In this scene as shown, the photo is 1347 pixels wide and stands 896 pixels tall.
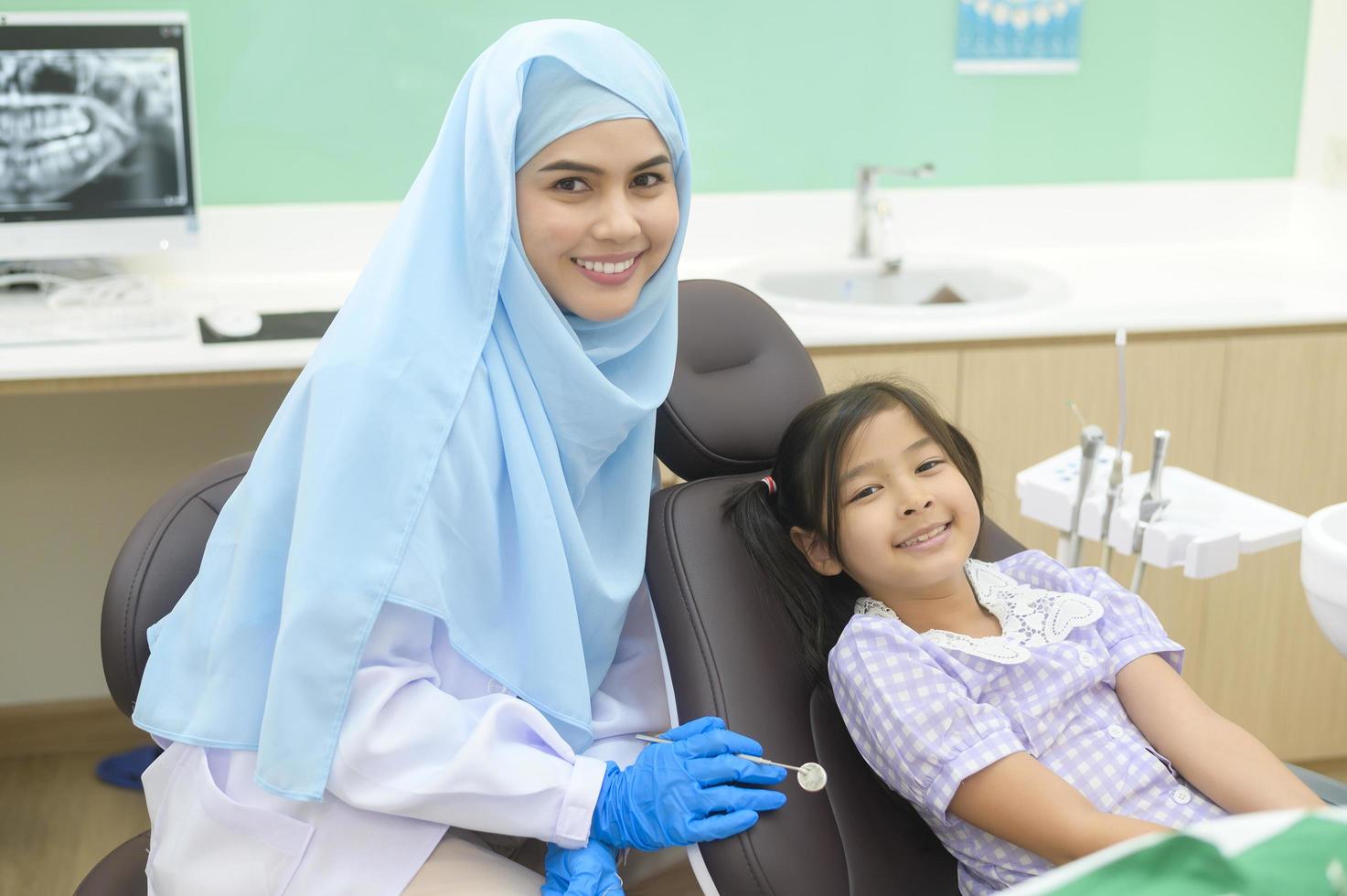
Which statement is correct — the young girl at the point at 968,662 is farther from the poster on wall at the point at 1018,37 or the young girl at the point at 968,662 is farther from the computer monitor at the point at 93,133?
the poster on wall at the point at 1018,37

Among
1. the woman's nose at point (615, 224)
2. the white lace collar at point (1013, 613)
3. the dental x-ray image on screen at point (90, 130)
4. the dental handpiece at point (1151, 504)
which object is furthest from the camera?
the dental x-ray image on screen at point (90, 130)

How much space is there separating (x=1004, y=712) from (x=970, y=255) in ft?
5.42

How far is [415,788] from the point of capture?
1285 millimetres

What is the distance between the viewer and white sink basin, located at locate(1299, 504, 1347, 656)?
53.6 inches

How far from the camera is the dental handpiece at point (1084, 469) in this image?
70.3 inches

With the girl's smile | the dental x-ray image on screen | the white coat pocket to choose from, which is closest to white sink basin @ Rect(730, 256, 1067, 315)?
the dental x-ray image on screen

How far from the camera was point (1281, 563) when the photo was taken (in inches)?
105

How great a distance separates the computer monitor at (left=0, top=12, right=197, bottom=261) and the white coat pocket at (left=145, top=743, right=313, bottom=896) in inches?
56.3

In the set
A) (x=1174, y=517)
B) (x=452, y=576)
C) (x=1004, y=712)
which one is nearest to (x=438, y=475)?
(x=452, y=576)

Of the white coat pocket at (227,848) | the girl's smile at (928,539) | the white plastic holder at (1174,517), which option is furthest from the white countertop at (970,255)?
the white coat pocket at (227,848)

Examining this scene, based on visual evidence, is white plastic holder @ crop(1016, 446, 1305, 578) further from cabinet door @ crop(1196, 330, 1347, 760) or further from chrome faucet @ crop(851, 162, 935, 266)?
chrome faucet @ crop(851, 162, 935, 266)

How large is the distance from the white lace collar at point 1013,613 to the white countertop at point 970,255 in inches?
32.8

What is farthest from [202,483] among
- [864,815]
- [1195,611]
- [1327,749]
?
[1327,749]

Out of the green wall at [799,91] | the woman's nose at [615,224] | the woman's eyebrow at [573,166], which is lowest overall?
the woman's nose at [615,224]
